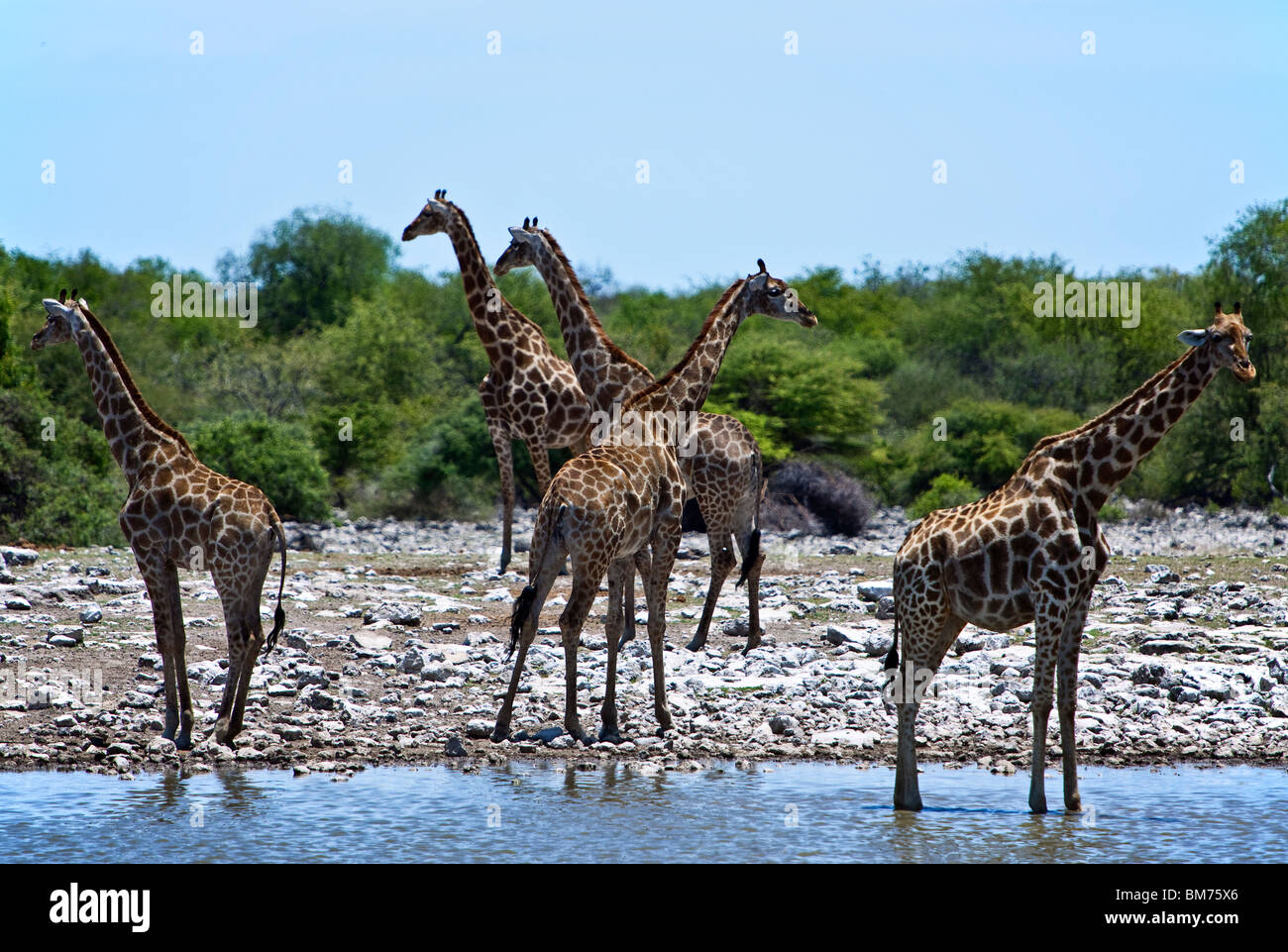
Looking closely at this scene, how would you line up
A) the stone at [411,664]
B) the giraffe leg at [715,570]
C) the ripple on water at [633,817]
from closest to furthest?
the ripple on water at [633,817]
the stone at [411,664]
the giraffe leg at [715,570]

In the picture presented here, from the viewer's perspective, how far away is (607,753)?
31.4 ft

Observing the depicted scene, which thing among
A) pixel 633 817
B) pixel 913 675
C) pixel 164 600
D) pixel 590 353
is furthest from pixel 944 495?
pixel 633 817

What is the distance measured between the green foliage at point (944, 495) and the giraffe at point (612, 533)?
16.7 meters

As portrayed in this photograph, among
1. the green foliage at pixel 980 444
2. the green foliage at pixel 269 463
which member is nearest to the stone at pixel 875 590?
the green foliage at pixel 269 463

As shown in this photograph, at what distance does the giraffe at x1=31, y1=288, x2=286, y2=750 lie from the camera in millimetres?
9047

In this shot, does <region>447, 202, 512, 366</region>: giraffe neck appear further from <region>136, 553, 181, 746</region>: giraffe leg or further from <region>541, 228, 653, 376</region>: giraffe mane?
<region>136, 553, 181, 746</region>: giraffe leg

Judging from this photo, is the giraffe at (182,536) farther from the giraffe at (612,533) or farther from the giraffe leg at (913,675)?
the giraffe leg at (913,675)

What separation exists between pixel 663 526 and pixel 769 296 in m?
2.91

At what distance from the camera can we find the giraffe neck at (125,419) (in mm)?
9570

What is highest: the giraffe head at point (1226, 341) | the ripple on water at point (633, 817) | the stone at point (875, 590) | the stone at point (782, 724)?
the giraffe head at point (1226, 341)

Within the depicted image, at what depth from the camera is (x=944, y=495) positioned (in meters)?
28.2
